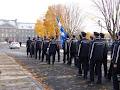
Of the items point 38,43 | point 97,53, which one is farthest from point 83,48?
point 38,43

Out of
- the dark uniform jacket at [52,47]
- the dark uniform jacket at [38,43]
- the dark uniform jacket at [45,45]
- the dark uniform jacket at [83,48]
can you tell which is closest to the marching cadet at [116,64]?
the dark uniform jacket at [83,48]

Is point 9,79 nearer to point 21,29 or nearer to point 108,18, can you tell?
point 108,18

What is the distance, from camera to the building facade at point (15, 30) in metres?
177

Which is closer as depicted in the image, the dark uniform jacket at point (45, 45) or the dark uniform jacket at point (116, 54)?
the dark uniform jacket at point (116, 54)

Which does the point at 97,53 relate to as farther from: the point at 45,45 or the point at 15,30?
the point at 15,30

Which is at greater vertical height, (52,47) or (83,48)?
(83,48)

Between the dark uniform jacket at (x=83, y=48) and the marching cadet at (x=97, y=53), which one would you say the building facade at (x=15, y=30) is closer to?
the dark uniform jacket at (x=83, y=48)

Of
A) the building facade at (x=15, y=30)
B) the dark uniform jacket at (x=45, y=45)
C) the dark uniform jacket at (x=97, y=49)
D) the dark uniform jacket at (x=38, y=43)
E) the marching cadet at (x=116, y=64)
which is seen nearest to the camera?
the marching cadet at (x=116, y=64)

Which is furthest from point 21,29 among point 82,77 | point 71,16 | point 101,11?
point 82,77

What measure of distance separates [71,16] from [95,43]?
5495 cm

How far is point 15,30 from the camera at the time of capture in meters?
183

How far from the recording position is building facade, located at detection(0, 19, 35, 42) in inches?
6978

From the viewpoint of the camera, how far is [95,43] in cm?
1375

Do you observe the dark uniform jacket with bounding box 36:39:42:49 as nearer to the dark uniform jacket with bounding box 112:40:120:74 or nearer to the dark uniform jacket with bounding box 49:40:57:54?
the dark uniform jacket with bounding box 49:40:57:54
